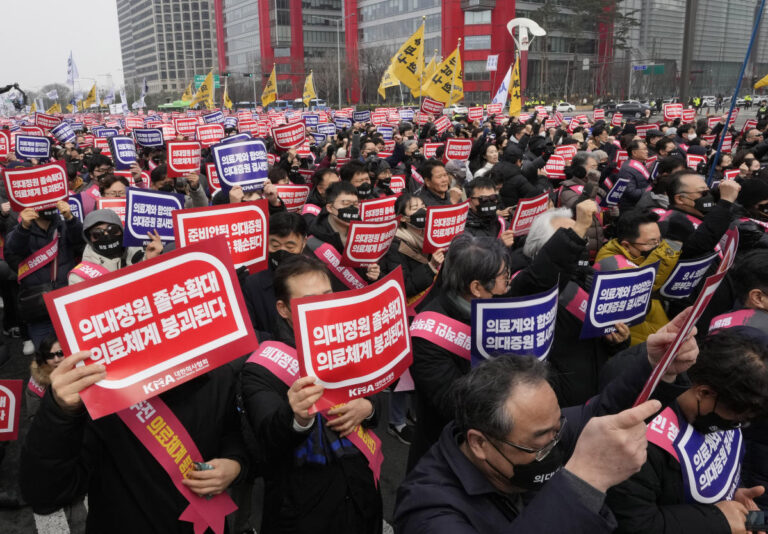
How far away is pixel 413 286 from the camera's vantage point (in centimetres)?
446

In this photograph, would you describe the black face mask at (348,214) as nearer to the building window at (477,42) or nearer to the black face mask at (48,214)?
the black face mask at (48,214)

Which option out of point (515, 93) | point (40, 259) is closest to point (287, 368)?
point (40, 259)

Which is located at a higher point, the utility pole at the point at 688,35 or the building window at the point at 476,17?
the building window at the point at 476,17

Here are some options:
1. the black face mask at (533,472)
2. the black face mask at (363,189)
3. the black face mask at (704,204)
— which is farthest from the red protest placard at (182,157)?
the black face mask at (533,472)

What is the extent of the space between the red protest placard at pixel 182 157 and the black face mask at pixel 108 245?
2010 mm

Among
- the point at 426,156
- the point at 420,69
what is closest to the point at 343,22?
the point at 420,69

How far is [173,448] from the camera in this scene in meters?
2.05

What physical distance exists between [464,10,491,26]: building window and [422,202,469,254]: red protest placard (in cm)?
6965

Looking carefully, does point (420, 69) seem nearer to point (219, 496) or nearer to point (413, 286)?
point (413, 286)

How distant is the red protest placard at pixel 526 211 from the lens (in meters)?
5.18

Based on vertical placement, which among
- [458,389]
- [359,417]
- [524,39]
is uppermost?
[524,39]

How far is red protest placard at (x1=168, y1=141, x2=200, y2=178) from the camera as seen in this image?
625 centimetres

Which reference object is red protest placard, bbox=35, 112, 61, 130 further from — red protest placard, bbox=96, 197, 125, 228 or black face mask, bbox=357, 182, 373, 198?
black face mask, bbox=357, 182, 373, 198

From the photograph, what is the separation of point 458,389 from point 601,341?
1.64 m
